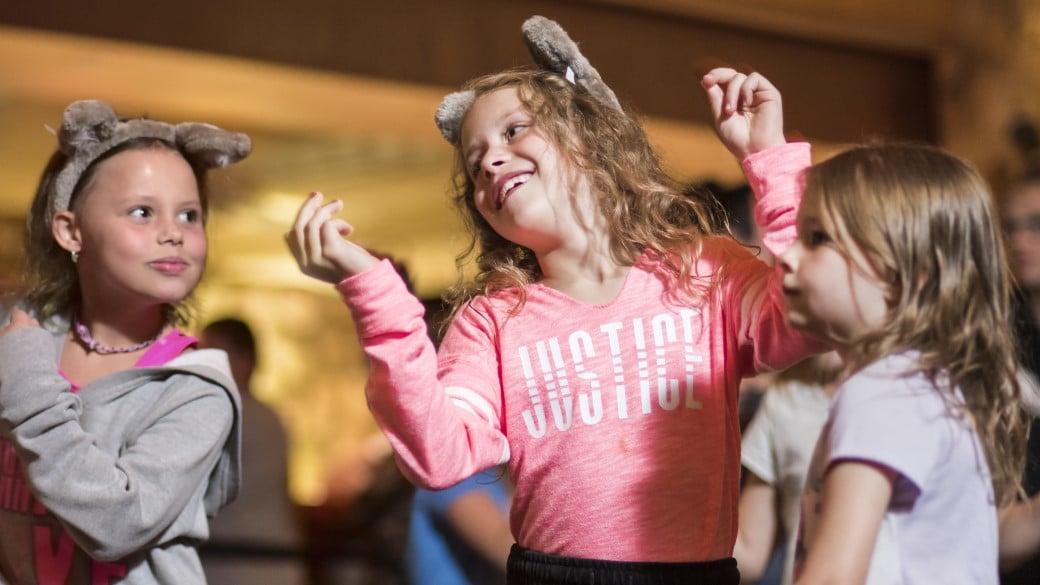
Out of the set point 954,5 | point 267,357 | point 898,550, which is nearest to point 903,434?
point 898,550

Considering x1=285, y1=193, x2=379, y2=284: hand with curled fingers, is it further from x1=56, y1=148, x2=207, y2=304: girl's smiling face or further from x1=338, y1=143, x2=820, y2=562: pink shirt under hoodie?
x1=56, y1=148, x2=207, y2=304: girl's smiling face

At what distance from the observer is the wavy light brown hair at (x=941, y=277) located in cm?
106

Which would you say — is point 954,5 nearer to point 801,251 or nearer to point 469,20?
point 469,20

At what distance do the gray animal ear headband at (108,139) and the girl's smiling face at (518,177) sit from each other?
1.61ft

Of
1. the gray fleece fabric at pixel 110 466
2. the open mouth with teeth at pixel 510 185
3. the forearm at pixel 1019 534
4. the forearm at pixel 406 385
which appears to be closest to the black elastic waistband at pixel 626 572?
the forearm at pixel 406 385

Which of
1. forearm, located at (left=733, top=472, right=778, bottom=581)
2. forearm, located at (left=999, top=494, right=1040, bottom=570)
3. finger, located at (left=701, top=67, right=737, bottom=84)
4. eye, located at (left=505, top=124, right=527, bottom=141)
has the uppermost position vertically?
finger, located at (left=701, top=67, right=737, bottom=84)

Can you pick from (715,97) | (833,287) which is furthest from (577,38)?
(833,287)

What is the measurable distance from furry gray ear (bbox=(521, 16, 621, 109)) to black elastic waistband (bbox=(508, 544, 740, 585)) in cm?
58

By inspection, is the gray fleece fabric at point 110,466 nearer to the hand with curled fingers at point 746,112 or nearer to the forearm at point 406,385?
the forearm at point 406,385

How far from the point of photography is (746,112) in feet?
4.42

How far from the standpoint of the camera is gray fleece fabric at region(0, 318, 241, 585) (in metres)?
1.48

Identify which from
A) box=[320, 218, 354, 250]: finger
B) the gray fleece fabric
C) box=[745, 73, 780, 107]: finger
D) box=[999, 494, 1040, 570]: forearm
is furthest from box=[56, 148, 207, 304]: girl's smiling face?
Result: box=[999, 494, 1040, 570]: forearm

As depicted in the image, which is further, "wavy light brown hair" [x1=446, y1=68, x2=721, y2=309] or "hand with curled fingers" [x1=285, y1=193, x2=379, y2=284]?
"wavy light brown hair" [x1=446, y1=68, x2=721, y2=309]

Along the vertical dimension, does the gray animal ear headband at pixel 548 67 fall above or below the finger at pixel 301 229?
above
